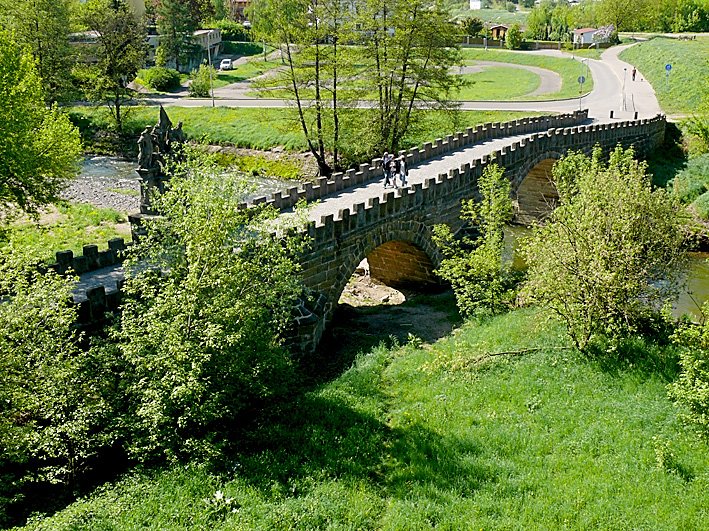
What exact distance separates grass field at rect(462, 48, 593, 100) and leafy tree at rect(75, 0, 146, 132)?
88.3 feet

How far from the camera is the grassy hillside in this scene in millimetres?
12734

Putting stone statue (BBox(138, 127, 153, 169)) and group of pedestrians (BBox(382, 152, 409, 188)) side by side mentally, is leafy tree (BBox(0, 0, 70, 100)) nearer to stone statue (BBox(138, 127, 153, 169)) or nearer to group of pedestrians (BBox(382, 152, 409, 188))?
group of pedestrians (BBox(382, 152, 409, 188))

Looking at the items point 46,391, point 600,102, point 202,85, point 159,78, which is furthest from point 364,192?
point 159,78

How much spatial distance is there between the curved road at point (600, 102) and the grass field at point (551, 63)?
44.2 inches

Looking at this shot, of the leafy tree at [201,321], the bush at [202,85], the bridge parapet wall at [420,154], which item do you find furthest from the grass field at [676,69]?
the bush at [202,85]

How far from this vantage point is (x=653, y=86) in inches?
2298

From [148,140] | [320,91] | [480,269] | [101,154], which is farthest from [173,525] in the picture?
[101,154]

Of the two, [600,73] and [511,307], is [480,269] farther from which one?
[600,73]

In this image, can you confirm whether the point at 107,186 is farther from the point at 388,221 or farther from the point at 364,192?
the point at 388,221

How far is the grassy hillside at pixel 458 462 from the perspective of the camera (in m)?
12.7

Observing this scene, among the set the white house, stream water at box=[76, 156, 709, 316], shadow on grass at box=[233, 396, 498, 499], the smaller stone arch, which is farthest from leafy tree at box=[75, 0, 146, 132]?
the white house

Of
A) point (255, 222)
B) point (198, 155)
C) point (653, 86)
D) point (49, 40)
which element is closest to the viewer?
point (255, 222)

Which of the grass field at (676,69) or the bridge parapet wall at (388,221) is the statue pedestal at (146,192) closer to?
the bridge parapet wall at (388,221)

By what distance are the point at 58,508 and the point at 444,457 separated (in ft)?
25.0
